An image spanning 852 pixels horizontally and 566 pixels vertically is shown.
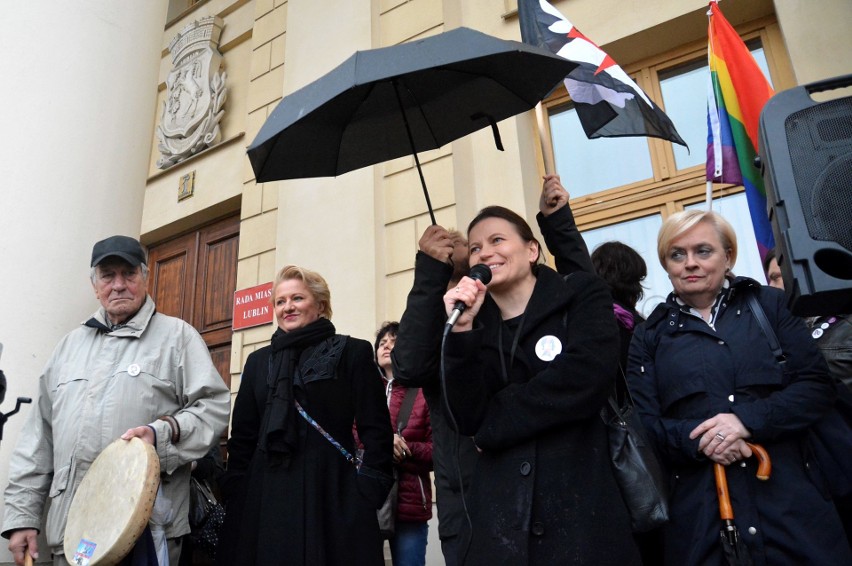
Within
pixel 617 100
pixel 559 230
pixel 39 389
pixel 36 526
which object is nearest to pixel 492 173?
pixel 617 100

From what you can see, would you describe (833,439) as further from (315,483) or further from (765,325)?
(315,483)

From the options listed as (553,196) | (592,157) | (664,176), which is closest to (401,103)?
(553,196)

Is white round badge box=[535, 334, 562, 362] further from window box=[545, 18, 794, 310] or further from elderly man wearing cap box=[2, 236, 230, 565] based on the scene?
window box=[545, 18, 794, 310]

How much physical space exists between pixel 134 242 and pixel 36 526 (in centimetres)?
128

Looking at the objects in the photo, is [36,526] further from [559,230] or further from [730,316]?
[730,316]

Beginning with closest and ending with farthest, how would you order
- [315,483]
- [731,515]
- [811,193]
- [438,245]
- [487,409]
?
[811,193], [487,409], [731,515], [438,245], [315,483]

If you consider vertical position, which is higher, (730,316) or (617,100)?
(617,100)

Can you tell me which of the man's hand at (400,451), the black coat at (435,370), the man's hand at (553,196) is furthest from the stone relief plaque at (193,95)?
the black coat at (435,370)

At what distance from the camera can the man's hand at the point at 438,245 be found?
86.0 inches

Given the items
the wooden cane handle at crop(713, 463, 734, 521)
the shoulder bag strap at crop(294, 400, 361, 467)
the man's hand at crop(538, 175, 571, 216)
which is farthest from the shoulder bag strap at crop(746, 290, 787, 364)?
the shoulder bag strap at crop(294, 400, 361, 467)

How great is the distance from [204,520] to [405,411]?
1094mm

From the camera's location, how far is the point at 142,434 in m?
2.61

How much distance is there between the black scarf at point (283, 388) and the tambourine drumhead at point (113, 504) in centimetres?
47

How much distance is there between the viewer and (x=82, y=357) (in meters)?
2.95
